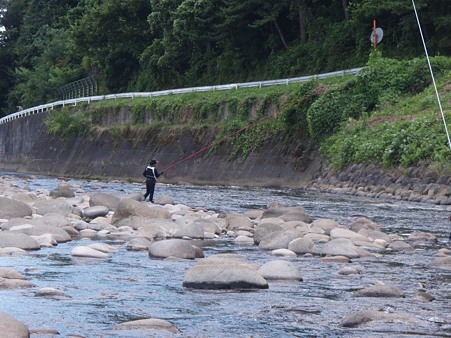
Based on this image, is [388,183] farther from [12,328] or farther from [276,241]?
[12,328]

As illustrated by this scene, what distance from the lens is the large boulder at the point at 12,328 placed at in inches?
302

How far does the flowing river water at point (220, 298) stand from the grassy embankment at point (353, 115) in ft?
43.1

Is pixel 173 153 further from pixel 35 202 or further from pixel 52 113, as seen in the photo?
pixel 35 202

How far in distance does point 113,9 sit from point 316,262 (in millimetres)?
43895

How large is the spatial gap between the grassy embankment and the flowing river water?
13143 mm

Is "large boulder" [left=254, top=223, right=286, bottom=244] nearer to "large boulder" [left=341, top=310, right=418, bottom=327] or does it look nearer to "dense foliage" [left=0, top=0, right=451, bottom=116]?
"large boulder" [left=341, top=310, right=418, bottom=327]

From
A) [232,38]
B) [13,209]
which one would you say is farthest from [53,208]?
[232,38]

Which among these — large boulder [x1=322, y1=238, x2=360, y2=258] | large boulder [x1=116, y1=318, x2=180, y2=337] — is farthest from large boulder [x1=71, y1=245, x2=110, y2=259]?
large boulder [x1=116, y1=318, x2=180, y2=337]

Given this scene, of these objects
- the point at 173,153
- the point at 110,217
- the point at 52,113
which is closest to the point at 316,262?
the point at 110,217

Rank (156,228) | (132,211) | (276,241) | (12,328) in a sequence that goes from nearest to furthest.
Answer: (12,328) → (276,241) → (156,228) → (132,211)

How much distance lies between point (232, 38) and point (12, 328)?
38.8m

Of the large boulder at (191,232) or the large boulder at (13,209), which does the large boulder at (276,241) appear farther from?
the large boulder at (13,209)

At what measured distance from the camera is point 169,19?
4916 cm

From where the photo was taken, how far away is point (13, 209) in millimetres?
16844
